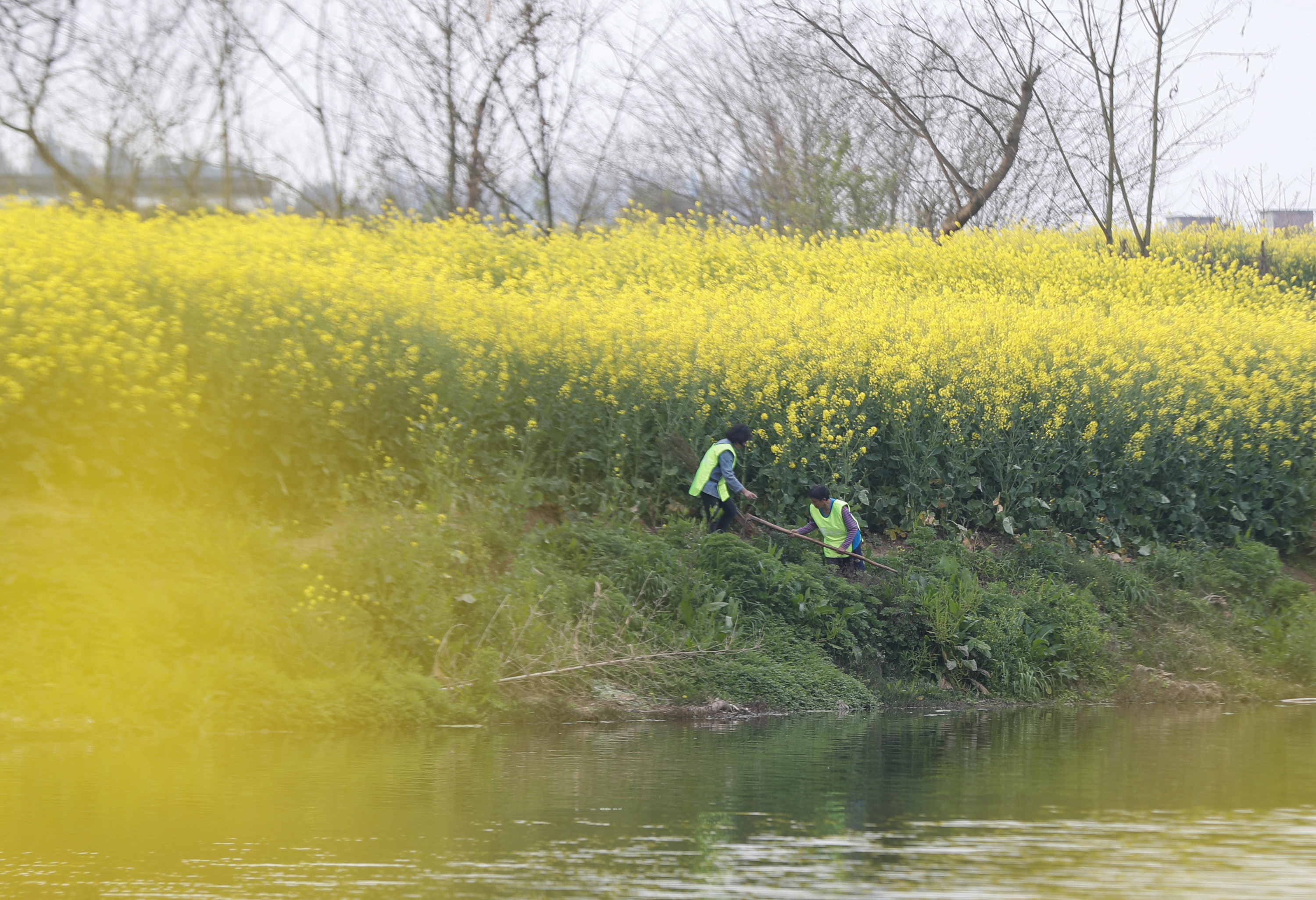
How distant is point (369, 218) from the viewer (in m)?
23.3

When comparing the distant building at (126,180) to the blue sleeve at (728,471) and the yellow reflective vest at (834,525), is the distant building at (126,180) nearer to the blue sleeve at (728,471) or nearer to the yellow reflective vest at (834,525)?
the blue sleeve at (728,471)

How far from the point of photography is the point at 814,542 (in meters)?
14.4

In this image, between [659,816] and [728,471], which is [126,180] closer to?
[728,471]

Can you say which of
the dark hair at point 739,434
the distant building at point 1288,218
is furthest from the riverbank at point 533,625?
the distant building at point 1288,218

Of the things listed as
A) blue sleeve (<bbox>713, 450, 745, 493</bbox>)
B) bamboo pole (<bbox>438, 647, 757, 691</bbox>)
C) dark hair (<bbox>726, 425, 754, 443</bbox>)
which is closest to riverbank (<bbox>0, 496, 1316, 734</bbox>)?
bamboo pole (<bbox>438, 647, 757, 691</bbox>)

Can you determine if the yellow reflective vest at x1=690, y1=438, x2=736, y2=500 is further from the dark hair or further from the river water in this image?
the river water

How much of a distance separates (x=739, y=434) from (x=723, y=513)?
88 cm

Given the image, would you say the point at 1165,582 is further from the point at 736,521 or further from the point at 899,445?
the point at 736,521

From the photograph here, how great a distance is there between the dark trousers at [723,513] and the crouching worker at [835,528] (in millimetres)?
727

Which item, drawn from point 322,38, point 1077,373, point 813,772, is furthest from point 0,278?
point 322,38

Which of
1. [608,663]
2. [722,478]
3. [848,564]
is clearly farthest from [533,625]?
[848,564]

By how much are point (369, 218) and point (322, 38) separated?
4891 mm

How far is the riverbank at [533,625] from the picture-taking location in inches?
417

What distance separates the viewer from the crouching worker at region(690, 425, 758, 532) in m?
14.4
